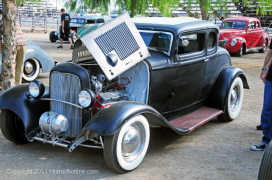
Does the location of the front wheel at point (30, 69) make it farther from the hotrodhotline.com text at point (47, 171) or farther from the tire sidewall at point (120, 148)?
the tire sidewall at point (120, 148)

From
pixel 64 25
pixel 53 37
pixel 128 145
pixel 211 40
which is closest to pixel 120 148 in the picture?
pixel 128 145

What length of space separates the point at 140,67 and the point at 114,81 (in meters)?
0.41

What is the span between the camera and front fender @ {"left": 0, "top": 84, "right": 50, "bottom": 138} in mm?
4582

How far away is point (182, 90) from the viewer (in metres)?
5.39

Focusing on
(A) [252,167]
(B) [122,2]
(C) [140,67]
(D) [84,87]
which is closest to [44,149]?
(D) [84,87]

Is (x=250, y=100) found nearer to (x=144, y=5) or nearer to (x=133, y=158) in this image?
(x=133, y=158)

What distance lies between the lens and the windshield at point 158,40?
5172 mm

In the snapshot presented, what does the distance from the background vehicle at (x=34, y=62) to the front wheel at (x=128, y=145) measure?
5.19m

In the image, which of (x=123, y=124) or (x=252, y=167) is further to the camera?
(x=252, y=167)

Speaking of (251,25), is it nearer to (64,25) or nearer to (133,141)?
(64,25)

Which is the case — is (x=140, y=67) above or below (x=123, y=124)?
above

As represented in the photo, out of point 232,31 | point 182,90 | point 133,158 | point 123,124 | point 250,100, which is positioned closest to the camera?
point 123,124

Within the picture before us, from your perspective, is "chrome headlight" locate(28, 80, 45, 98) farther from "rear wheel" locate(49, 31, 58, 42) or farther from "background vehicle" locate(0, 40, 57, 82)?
"rear wheel" locate(49, 31, 58, 42)

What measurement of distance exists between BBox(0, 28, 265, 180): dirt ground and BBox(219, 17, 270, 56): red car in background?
367 inches
